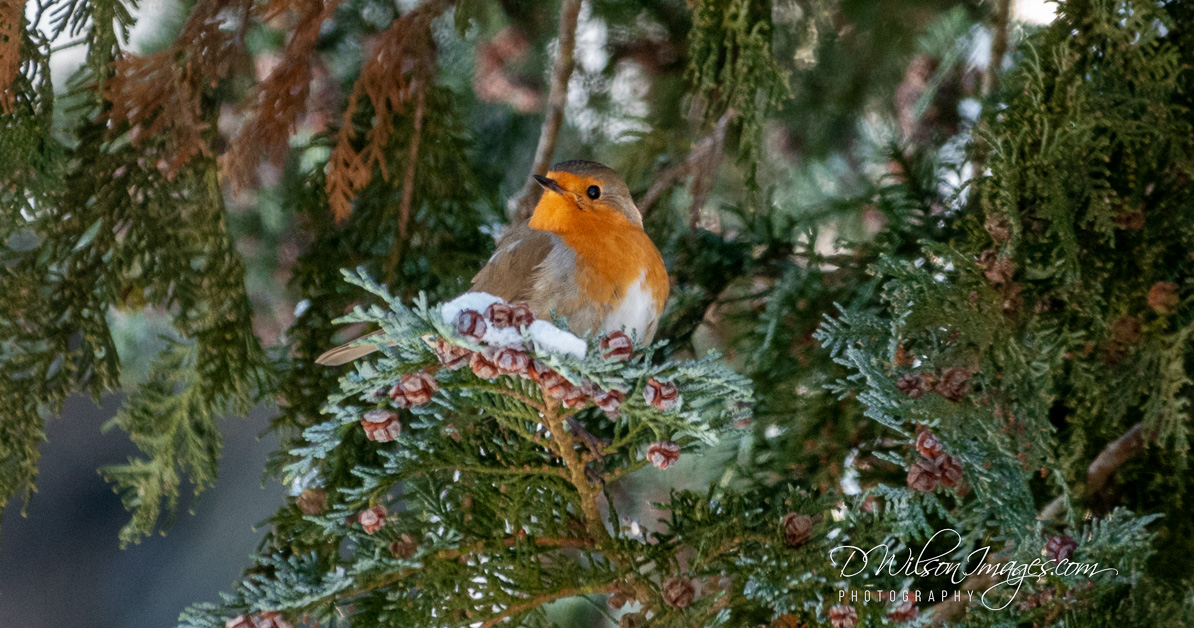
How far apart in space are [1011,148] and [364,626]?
1.26 meters

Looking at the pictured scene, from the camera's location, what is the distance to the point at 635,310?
173 cm

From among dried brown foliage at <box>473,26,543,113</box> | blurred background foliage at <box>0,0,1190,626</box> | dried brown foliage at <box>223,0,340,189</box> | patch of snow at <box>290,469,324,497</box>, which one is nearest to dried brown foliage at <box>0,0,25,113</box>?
blurred background foliage at <box>0,0,1190,626</box>

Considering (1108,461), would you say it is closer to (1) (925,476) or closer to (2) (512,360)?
(1) (925,476)

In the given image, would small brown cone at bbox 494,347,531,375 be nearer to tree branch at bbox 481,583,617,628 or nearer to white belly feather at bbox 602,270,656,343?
tree branch at bbox 481,583,617,628

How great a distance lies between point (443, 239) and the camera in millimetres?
2031

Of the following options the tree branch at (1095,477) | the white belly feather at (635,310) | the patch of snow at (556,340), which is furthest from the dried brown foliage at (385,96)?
the tree branch at (1095,477)

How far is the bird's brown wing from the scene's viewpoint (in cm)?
171

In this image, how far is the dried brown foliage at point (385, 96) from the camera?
63.0 inches

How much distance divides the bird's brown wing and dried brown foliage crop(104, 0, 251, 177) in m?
0.57

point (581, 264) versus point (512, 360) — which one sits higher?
point (581, 264)

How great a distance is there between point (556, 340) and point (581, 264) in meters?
0.64

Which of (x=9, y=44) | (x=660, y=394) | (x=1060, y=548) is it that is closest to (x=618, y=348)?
(x=660, y=394)

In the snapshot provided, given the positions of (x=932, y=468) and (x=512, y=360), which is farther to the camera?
(x=932, y=468)

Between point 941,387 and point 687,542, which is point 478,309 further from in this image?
point 941,387
